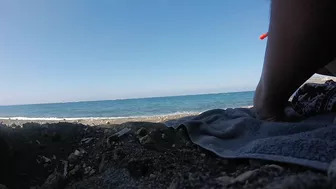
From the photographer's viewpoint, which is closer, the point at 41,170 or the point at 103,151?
the point at 41,170

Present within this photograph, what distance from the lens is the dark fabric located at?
5.25 feet

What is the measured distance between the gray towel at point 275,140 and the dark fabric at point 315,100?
0.11m

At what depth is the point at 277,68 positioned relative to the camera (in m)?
1.29

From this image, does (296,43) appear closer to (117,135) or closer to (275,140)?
(275,140)

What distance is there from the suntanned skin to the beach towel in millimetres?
218

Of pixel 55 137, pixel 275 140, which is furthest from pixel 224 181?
pixel 55 137

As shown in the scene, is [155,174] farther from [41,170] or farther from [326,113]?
[326,113]

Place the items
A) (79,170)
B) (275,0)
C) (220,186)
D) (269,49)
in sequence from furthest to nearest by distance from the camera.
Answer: (269,49), (275,0), (79,170), (220,186)

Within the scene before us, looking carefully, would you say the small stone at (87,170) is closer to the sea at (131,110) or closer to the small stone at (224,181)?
the small stone at (224,181)

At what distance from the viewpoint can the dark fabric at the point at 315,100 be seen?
160 centimetres

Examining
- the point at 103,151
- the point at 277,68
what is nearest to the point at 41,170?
the point at 103,151

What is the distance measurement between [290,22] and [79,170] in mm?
1086

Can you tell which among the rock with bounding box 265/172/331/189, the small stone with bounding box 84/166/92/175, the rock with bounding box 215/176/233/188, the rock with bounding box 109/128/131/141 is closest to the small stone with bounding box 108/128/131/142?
the rock with bounding box 109/128/131/141

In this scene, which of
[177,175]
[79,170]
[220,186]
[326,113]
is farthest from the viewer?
[326,113]
